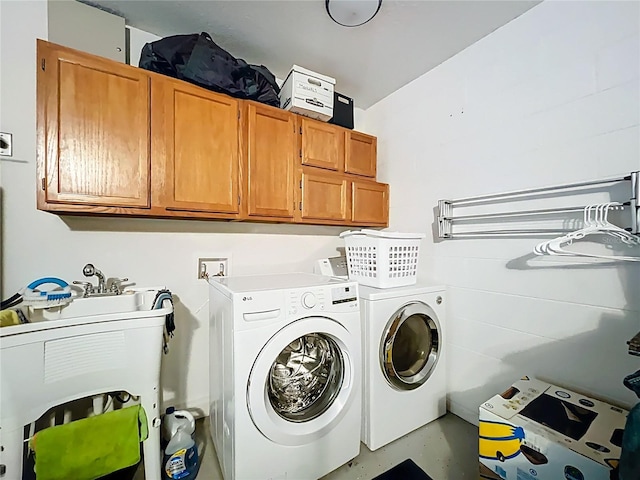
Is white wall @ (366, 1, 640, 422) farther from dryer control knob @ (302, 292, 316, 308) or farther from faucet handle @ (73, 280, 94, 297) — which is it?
faucet handle @ (73, 280, 94, 297)

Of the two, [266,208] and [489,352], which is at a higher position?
[266,208]

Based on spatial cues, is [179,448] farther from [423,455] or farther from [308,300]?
[423,455]

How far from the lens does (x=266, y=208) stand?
5.49 ft

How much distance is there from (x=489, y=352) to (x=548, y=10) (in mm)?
1877

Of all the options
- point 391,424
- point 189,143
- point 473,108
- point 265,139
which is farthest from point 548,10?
point 391,424

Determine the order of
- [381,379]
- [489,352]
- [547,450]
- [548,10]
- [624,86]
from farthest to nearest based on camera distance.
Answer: [489,352]
[381,379]
[548,10]
[624,86]
[547,450]

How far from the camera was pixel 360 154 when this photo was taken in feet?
7.02

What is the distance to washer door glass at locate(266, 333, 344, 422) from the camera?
134 centimetres

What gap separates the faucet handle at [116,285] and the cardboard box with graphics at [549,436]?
6.23 ft

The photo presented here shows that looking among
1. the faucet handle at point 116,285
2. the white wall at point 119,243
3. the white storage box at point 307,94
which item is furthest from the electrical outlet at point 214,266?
the white storage box at point 307,94

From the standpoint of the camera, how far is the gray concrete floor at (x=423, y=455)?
1.36 metres

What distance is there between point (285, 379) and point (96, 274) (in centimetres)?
109

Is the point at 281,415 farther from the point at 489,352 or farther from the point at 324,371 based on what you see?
the point at 489,352

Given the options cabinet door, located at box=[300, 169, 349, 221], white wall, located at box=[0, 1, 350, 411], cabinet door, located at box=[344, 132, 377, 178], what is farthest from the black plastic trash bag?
cabinet door, located at box=[344, 132, 377, 178]
